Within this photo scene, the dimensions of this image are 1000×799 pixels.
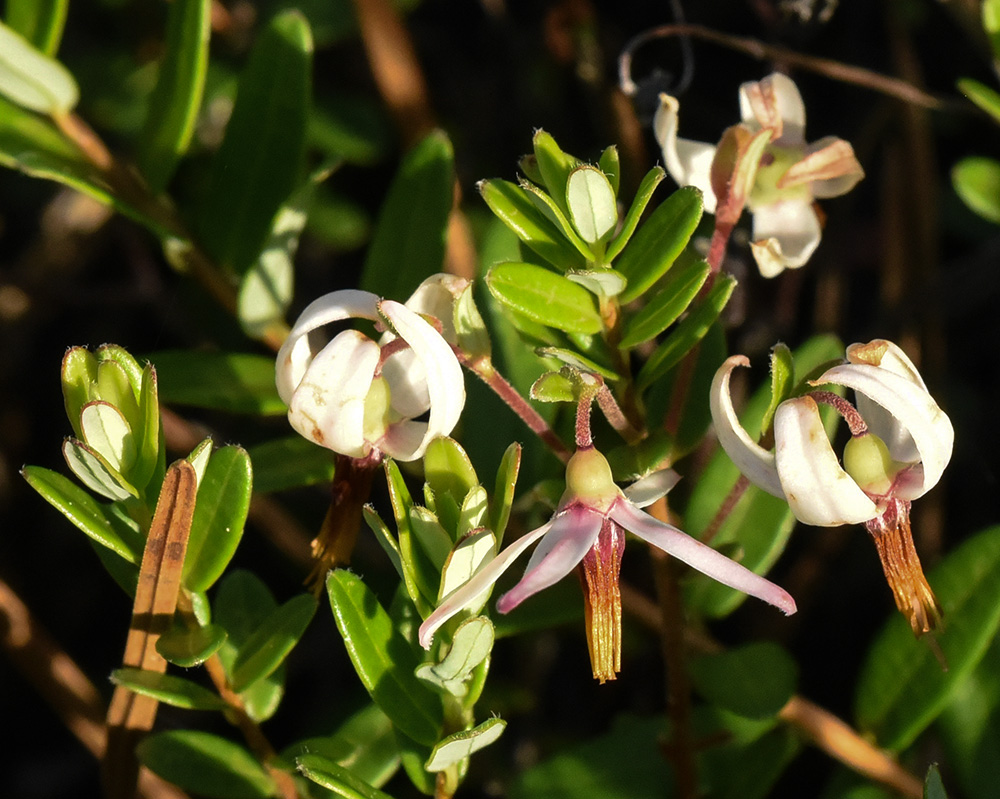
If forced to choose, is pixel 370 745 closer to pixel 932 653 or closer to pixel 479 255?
pixel 932 653

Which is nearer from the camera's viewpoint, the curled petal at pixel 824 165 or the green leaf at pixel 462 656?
the green leaf at pixel 462 656

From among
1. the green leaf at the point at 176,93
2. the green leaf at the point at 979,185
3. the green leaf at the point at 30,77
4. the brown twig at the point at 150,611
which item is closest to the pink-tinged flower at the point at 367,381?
the brown twig at the point at 150,611

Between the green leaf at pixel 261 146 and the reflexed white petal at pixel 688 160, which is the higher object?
the reflexed white petal at pixel 688 160

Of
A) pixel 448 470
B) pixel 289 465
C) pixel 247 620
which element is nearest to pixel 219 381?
pixel 289 465

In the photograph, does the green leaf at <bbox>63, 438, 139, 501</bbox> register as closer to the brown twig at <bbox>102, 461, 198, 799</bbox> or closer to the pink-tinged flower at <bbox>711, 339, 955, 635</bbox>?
the brown twig at <bbox>102, 461, 198, 799</bbox>

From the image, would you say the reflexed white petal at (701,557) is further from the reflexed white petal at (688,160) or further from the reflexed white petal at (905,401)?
the reflexed white petal at (688,160)

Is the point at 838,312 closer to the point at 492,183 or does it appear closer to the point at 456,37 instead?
the point at 456,37
